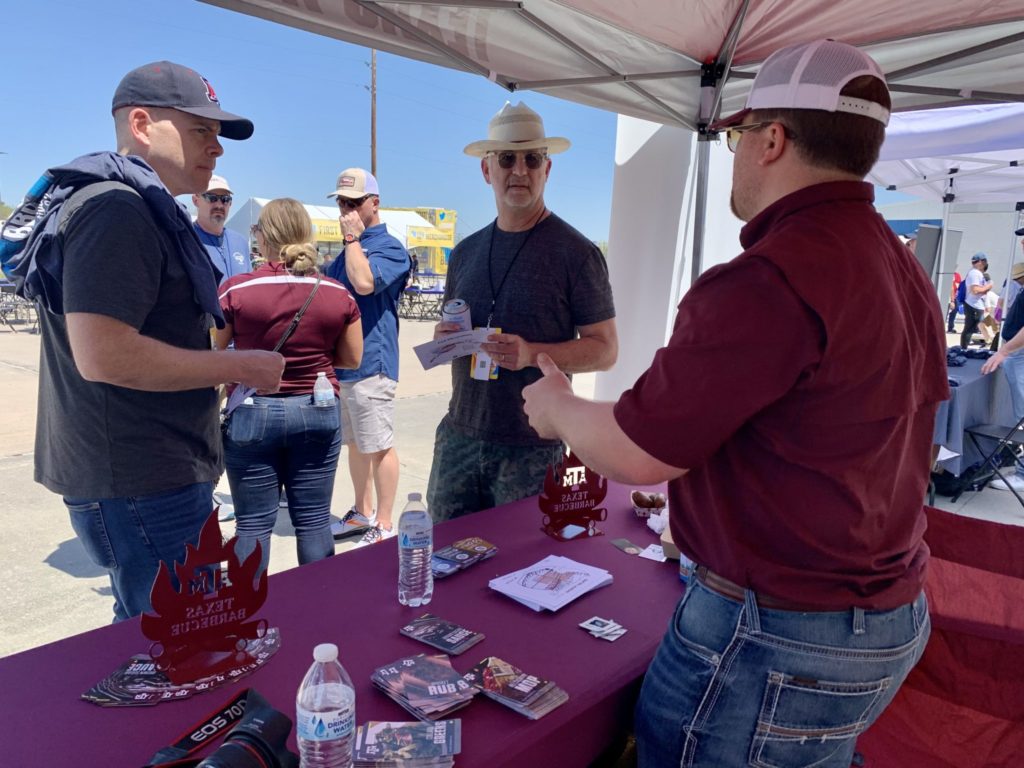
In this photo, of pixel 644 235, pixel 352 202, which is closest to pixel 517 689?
pixel 644 235

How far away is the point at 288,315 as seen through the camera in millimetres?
2795

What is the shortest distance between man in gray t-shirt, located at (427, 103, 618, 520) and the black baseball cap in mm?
920

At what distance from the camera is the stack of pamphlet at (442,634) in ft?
4.43

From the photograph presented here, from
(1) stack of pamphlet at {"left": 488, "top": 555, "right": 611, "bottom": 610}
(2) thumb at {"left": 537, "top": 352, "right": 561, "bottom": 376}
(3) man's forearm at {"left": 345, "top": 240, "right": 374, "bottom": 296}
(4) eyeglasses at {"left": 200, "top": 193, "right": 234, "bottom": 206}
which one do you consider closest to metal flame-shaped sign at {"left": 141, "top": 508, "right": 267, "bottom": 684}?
(1) stack of pamphlet at {"left": 488, "top": 555, "right": 611, "bottom": 610}

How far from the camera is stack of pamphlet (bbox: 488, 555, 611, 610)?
1545 mm

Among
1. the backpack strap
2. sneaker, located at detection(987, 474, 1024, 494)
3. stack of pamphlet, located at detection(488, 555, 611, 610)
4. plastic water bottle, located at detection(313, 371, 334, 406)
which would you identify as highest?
the backpack strap

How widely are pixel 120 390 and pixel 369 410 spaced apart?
2.14 meters

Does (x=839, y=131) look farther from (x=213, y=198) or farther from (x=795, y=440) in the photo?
(x=213, y=198)

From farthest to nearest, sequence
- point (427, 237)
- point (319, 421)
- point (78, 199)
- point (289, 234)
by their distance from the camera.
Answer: point (427, 237) → point (289, 234) → point (319, 421) → point (78, 199)

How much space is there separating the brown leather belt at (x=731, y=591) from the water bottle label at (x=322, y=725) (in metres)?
0.60

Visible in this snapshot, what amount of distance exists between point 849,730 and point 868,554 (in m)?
0.31

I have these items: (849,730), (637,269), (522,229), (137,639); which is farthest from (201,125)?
(637,269)

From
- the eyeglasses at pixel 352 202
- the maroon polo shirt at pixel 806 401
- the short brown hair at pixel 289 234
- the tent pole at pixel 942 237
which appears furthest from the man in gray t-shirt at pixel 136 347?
the tent pole at pixel 942 237

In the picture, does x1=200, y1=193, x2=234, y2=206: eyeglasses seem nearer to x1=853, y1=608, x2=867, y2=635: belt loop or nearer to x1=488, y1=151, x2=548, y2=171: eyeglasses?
x1=488, y1=151, x2=548, y2=171: eyeglasses
